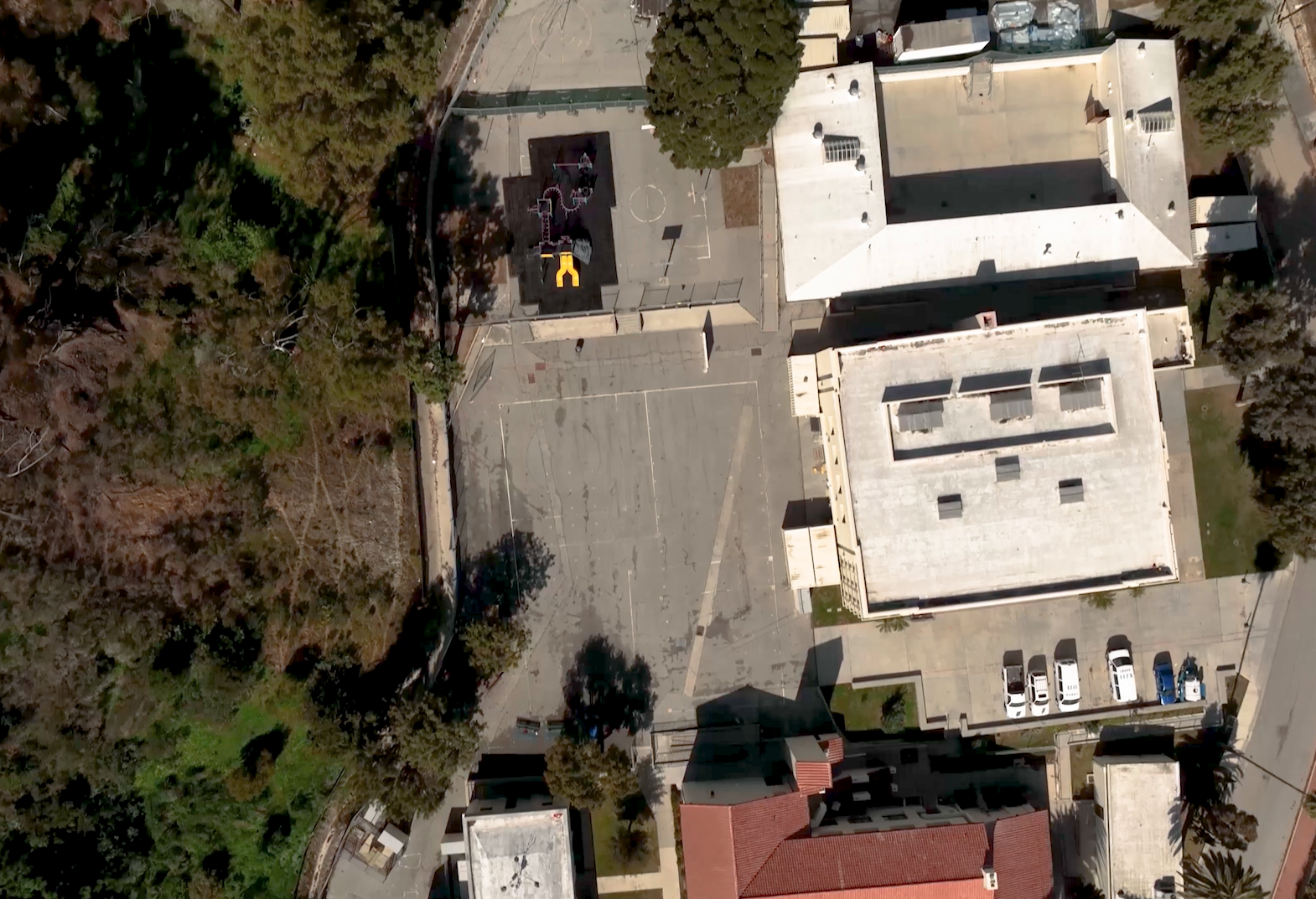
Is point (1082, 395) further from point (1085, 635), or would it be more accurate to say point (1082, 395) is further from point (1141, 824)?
point (1141, 824)

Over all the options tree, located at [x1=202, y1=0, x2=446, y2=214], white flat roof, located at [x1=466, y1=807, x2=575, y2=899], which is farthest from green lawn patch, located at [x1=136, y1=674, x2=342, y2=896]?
tree, located at [x1=202, y1=0, x2=446, y2=214]

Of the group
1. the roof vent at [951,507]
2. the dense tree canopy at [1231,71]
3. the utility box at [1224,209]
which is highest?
the dense tree canopy at [1231,71]

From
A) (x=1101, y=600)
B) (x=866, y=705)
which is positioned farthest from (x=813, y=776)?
(x=1101, y=600)

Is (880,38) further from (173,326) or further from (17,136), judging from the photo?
(17,136)

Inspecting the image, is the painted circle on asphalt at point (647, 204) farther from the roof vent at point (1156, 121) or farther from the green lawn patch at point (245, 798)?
the green lawn patch at point (245, 798)

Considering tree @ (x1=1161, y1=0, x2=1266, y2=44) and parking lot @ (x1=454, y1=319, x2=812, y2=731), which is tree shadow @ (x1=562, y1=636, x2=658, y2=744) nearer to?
parking lot @ (x1=454, y1=319, x2=812, y2=731)

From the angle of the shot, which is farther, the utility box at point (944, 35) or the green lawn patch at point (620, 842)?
the green lawn patch at point (620, 842)

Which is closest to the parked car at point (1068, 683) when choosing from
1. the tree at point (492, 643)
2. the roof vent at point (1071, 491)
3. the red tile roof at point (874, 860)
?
the red tile roof at point (874, 860)
